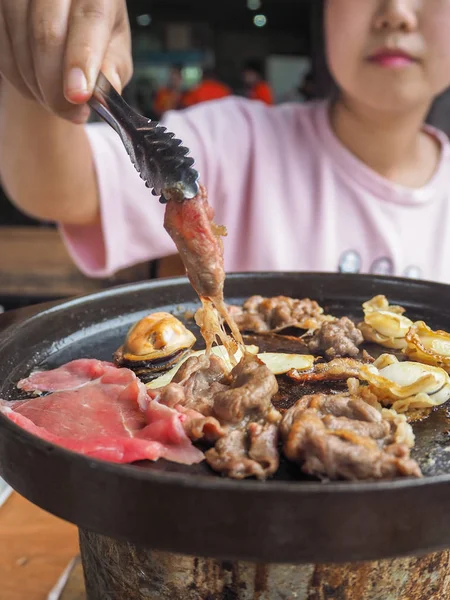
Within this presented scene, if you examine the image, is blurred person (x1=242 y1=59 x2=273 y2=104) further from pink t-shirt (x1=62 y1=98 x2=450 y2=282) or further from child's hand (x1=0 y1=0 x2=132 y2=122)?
child's hand (x1=0 y1=0 x2=132 y2=122)

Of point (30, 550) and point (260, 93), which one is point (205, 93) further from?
point (30, 550)

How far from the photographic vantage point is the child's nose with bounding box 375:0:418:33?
7.16 feet

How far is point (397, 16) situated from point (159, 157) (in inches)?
60.9

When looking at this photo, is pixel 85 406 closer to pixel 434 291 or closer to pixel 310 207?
pixel 434 291

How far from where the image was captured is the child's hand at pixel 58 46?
120cm

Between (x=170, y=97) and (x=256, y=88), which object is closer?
(x=256, y=88)

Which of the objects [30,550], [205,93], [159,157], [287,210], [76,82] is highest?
[76,82]

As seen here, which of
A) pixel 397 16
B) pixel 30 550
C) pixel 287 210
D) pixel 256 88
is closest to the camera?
pixel 30 550

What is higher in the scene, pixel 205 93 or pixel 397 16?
pixel 397 16

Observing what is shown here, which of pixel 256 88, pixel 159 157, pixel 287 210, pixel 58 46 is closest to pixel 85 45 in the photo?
pixel 58 46

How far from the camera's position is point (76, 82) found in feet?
3.88

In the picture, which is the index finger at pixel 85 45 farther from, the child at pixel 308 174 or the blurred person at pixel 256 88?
the blurred person at pixel 256 88

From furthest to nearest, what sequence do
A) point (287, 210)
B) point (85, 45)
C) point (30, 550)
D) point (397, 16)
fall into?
point (287, 210) < point (397, 16) < point (30, 550) < point (85, 45)

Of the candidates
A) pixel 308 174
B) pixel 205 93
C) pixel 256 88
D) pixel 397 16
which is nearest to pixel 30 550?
pixel 308 174
